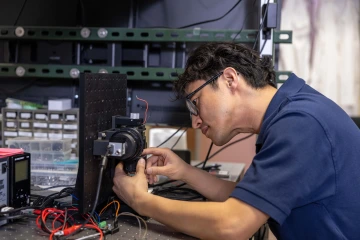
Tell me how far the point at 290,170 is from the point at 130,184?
1.52 ft

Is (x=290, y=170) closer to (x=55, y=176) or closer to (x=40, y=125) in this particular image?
(x=55, y=176)

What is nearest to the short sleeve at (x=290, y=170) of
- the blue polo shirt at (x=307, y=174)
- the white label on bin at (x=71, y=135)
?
the blue polo shirt at (x=307, y=174)

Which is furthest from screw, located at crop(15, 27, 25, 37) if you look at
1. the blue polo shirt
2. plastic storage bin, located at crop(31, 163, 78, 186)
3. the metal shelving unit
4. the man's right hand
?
the blue polo shirt

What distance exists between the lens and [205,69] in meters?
1.25

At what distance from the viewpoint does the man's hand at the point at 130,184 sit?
1188 mm

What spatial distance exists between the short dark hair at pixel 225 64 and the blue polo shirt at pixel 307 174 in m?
0.15

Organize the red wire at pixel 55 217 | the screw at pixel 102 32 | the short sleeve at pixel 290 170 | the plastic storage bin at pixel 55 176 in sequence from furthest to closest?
the screw at pixel 102 32, the plastic storage bin at pixel 55 176, the red wire at pixel 55 217, the short sleeve at pixel 290 170

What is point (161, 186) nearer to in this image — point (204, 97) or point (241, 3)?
point (204, 97)

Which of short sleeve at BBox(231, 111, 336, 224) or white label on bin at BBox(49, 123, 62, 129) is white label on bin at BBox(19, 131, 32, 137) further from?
short sleeve at BBox(231, 111, 336, 224)

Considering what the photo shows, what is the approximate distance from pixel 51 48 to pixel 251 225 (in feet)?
4.03

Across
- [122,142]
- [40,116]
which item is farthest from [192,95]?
[40,116]

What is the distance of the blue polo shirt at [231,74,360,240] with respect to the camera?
0.97 metres

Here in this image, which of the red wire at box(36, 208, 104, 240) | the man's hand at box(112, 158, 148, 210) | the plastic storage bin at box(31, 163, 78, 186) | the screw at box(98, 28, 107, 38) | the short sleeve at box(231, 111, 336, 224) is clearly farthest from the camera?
the screw at box(98, 28, 107, 38)

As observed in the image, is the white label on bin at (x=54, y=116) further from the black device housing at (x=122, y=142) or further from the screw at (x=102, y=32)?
the black device housing at (x=122, y=142)
